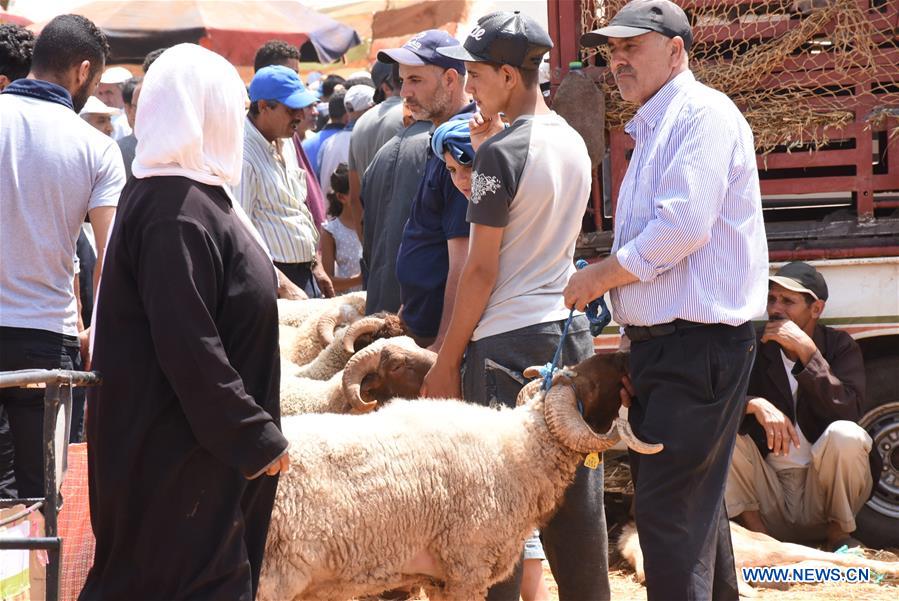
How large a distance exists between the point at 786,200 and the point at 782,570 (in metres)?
2.37

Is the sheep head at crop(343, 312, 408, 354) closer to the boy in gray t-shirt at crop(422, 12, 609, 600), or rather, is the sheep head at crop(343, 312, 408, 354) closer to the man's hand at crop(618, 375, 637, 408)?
the boy in gray t-shirt at crop(422, 12, 609, 600)

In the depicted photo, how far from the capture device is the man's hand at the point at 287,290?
277 inches

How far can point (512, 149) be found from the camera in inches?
160

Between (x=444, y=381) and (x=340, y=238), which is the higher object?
(x=444, y=381)

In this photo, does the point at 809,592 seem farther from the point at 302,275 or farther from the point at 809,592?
the point at 302,275

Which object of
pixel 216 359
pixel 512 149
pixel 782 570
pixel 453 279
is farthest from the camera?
pixel 782 570

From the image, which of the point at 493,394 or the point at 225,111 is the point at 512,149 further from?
the point at 225,111

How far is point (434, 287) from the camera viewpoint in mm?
4816

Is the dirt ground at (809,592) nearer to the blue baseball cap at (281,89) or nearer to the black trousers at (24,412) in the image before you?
the black trousers at (24,412)

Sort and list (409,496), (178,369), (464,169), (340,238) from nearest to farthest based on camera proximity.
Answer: (178,369) → (409,496) → (464,169) → (340,238)

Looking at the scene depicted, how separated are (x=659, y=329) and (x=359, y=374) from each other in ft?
5.10

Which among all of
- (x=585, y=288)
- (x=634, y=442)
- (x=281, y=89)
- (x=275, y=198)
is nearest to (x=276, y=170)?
(x=275, y=198)

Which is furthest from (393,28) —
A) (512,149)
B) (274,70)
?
(512,149)

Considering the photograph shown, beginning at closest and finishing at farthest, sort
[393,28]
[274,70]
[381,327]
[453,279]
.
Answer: [453,279] < [381,327] < [274,70] < [393,28]
